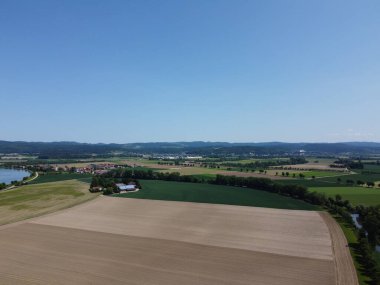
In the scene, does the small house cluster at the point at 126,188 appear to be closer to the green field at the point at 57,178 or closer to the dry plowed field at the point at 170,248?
the green field at the point at 57,178

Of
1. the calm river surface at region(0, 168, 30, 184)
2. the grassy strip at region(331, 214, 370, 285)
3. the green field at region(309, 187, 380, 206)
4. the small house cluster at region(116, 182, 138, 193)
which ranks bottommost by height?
the grassy strip at region(331, 214, 370, 285)

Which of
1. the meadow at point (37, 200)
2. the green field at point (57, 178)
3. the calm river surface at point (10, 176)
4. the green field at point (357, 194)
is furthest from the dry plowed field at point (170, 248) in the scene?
the calm river surface at point (10, 176)

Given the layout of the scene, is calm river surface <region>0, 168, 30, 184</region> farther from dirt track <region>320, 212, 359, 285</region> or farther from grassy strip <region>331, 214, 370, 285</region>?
dirt track <region>320, 212, 359, 285</region>

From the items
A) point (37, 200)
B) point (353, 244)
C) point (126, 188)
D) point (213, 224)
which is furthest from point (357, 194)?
point (37, 200)

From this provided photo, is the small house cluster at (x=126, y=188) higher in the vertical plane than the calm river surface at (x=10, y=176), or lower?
lower

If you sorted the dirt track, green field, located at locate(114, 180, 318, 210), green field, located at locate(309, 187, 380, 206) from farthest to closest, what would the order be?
1. green field, located at locate(309, 187, 380, 206)
2. green field, located at locate(114, 180, 318, 210)
3. the dirt track

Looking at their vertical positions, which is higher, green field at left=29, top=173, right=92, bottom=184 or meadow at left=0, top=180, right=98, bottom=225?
green field at left=29, top=173, right=92, bottom=184

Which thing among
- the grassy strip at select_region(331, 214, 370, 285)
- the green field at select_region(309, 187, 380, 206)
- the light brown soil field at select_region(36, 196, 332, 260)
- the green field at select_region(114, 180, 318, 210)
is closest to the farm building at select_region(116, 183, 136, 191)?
the green field at select_region(114, 180, 318, 210)

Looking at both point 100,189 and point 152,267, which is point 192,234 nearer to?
point 152,267
